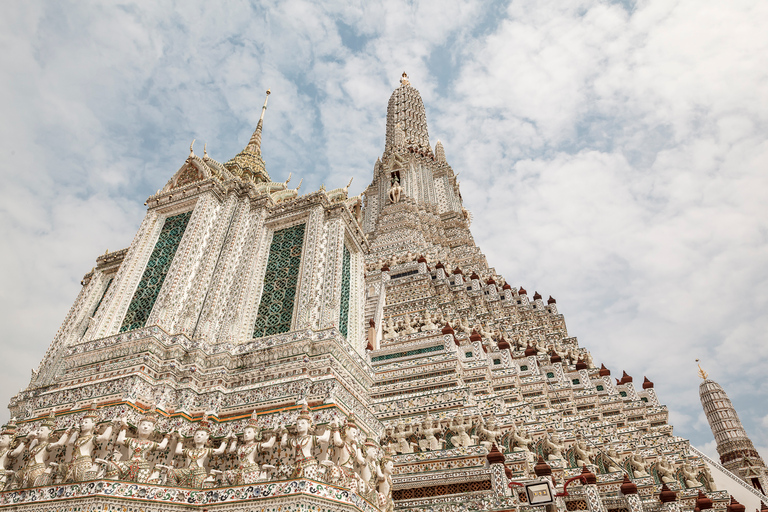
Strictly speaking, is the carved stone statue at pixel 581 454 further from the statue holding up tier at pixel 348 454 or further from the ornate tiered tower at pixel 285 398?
the statue holding up tier at pixel 348 454

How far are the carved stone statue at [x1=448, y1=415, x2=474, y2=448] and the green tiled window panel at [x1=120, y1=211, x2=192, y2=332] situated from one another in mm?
6446

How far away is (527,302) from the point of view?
23.3 meters

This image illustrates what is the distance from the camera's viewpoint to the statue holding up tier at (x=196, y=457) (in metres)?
7.00

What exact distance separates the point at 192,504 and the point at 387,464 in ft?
9.64

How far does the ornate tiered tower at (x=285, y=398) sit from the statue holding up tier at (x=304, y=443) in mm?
31

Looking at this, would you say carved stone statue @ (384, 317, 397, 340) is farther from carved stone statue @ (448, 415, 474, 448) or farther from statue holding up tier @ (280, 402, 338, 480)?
statue holding up tier @ (280, 402, 338, 480)

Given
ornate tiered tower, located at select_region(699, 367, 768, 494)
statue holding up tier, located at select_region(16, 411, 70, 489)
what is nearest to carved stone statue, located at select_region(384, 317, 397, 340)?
statue holding up tier, located at select_region(16, 411, 70, 489)

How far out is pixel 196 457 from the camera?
23.8 feet

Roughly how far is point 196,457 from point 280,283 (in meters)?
4.13

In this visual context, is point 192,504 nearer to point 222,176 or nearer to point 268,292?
point 268,292

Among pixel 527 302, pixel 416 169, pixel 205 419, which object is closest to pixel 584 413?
pixel 527 302

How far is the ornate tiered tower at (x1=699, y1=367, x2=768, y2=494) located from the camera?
3363 cm

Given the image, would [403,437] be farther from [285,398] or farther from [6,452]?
[6,452]

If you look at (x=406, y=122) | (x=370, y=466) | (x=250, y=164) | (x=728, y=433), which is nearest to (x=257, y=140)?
(x=250, y=164)
